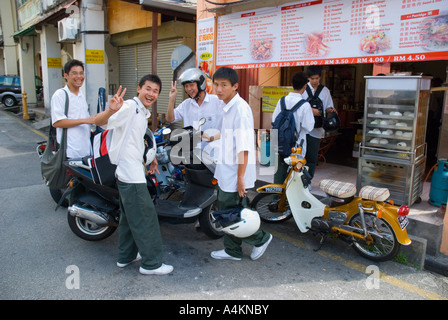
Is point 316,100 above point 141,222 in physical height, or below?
above

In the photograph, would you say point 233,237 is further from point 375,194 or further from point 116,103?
point 116,103

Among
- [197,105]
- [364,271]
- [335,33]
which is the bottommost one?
[364,271]

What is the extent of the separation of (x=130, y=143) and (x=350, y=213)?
2.40m

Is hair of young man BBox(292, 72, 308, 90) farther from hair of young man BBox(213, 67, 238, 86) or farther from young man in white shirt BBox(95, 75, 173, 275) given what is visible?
young man in white shirt BBox(95, 75, 173, 275)

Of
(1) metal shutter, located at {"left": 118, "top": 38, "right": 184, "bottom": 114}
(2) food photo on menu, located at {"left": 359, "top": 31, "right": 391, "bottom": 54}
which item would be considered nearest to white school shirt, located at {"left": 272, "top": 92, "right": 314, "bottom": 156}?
(2) food photo on menu, located at {"left": 359, "top": 31, "right": 391, "bottom": 54}

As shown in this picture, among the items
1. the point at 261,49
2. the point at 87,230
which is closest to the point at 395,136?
the point at 261,49

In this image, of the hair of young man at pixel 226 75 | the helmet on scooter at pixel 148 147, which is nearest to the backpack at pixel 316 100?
the hair of young man at pixel 226 75

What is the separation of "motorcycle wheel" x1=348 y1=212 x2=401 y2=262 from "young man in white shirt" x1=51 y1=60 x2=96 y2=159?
3359mm

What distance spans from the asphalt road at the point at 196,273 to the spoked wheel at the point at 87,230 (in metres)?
0.10

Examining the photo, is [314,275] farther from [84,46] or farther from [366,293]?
[84,46]

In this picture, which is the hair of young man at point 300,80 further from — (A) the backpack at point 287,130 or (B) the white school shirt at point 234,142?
(B) the white school shirt at point 234,142

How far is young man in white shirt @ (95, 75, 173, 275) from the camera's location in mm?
3166

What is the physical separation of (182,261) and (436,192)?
314 centimetres

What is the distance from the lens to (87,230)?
4.14 metres
